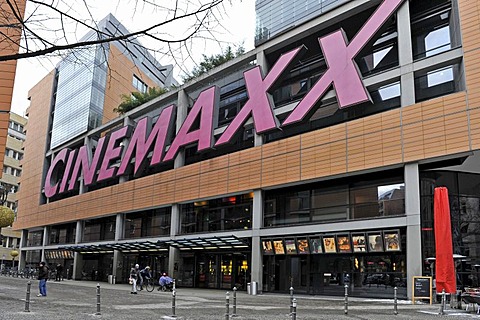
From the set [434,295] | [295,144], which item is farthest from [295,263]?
[434,295]

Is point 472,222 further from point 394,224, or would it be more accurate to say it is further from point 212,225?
point 212,225

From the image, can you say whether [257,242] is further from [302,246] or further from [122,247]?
[122,247]

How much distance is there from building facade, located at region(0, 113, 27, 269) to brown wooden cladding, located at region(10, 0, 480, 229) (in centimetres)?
4988

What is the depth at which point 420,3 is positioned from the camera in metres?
27.8

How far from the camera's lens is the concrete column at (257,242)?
3100 centimetres

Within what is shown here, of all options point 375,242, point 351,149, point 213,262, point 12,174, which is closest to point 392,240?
point 375,242

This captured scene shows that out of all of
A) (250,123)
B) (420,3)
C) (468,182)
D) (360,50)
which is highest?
(420,3)

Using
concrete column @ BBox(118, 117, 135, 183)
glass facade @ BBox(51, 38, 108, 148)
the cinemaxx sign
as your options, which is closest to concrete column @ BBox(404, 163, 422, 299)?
the cinemaxx sign

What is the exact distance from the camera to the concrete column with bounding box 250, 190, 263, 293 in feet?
102

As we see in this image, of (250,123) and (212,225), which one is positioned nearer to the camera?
(250,123)

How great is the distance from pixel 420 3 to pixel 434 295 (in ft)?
53.3

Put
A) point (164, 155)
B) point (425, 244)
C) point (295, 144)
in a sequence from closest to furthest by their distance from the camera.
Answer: point (425, 244) → point (295, 144) → point (164, 155)

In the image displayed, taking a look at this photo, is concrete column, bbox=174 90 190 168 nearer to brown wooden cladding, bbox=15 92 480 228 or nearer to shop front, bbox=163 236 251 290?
brown wooden cladding, bbox=15 92 480 228

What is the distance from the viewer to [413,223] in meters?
24.2
